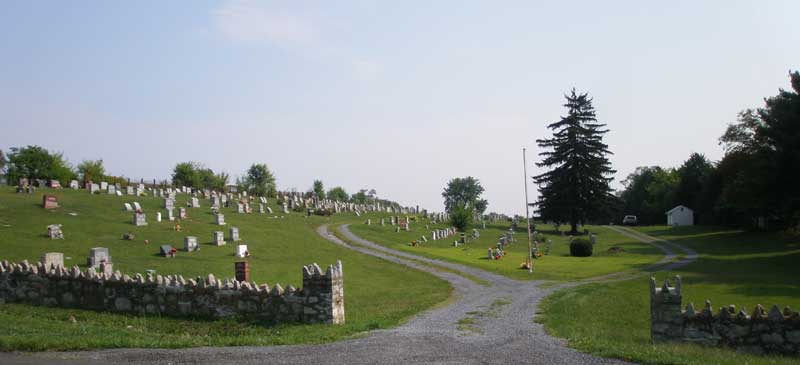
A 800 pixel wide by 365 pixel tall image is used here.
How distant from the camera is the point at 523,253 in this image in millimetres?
48875

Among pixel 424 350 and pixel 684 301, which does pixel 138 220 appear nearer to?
pixel 684 301

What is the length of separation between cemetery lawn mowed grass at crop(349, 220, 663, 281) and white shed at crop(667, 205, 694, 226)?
22116 mm

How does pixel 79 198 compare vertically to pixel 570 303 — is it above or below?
above

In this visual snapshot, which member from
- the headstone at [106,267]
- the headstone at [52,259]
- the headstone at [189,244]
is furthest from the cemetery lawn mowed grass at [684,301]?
the headstone at [189,244]

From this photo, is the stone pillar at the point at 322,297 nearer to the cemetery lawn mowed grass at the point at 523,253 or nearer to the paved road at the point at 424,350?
the paved road at the point at 424,350

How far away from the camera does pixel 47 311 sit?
19.4m

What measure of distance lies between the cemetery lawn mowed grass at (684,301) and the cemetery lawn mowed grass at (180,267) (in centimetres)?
465

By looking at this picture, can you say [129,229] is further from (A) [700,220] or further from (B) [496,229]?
(A) [700,220]

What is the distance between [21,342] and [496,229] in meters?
64.3

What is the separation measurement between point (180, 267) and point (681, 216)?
78505mm

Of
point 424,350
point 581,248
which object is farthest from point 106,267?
point 581,248


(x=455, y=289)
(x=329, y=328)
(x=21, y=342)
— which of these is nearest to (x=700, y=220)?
(x=455, y=289)

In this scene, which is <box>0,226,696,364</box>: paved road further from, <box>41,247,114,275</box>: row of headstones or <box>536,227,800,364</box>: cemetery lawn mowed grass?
<box>41,247,114,275</box>: row of headstones

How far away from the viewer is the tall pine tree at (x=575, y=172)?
2955 inches
